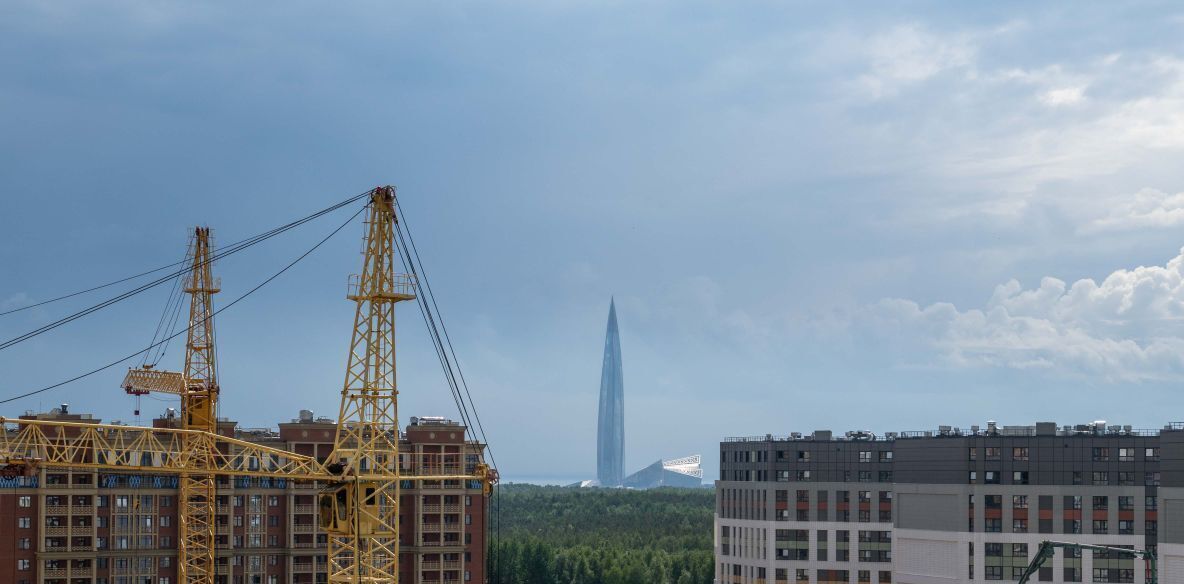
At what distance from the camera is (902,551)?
4072 inches

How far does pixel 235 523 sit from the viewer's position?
114000 mm

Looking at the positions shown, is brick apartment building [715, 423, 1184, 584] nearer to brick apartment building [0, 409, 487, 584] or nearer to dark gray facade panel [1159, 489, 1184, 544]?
dark gray facade panel [1159, 489, 1184, 544]

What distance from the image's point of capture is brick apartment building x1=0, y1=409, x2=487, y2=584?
106188mm

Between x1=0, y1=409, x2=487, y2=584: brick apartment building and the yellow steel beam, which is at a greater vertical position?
the yellow steel beam

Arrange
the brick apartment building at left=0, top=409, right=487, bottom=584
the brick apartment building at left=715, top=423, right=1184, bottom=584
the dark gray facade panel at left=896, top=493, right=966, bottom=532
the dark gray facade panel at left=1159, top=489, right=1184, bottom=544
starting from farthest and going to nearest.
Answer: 1. the brick apartment building at left=0, top=409, right=487, bottom=584
2. the dark gray facade panel at left=896, top=493, right=966, bottom=532
3. the brick apartment building at left=715, top=423, right=1184, bottom=584
4. the dark gray facade panel at left=1159, top=489, right=1184, bottom=544

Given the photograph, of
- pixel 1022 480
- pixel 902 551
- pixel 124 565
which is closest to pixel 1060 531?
pixel 1022 480

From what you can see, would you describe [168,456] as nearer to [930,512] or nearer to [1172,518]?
[930,512]

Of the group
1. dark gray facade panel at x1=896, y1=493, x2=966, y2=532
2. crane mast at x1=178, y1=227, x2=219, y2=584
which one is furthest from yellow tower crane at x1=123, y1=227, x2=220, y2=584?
dark gray facade panel at x1=896, y1=493, x2=966, y2=532

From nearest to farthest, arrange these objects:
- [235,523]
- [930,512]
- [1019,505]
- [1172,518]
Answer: [1172,518] < [1019,505] < [930,512] < [235,523]

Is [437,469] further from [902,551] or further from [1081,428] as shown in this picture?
[1081,428]

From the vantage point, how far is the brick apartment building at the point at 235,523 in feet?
348

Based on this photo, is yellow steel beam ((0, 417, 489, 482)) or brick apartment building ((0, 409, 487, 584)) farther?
brick apartment building ((0, 409, 487, 584))

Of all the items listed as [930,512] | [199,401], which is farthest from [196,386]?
[930,512]

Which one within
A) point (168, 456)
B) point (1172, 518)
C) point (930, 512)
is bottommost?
point (930, 512)
